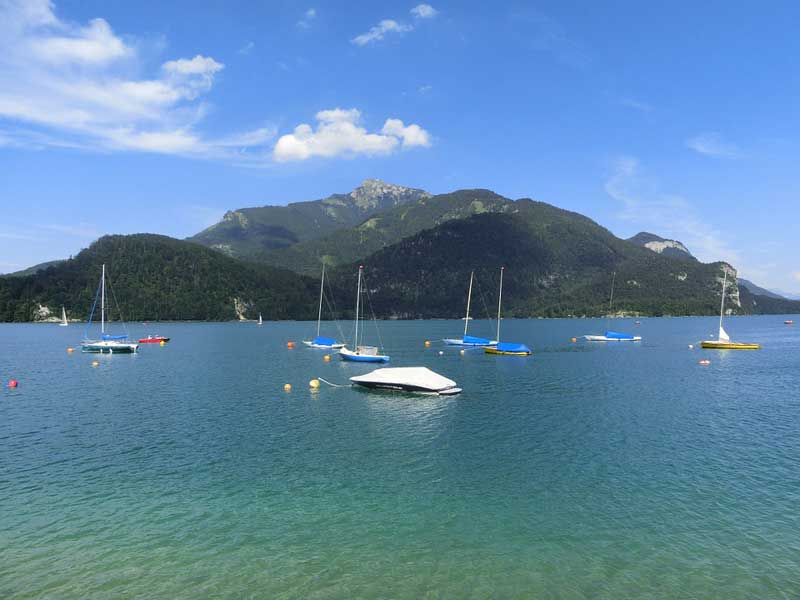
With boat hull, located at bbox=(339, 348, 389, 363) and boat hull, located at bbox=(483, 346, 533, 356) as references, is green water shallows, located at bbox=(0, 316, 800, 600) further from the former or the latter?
boat hull, located at bbox=(483, 346, 533, 356)

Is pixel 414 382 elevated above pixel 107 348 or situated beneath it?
elevated above

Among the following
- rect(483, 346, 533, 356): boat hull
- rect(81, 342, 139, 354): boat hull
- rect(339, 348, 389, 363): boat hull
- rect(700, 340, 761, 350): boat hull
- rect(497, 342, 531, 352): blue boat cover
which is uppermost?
rect(700, 340, 761, 350): boat hull

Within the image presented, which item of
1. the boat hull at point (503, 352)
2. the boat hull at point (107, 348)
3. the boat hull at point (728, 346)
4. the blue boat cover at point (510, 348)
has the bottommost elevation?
the boat hull at point (107, 348)

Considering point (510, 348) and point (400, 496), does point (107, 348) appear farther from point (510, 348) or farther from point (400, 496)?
point (400, 496)

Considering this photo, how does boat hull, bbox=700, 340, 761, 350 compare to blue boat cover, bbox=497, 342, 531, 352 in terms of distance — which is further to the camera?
boat hull, bbox=700, 340, 761, 350

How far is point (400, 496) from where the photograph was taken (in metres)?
27.4

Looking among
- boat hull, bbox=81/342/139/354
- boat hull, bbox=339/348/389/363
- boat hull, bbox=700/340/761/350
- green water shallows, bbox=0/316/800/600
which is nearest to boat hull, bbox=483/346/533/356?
boat hull, bbox=339/348/389/363

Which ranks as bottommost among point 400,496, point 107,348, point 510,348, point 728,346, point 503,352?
point 107,348

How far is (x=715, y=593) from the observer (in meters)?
17.5

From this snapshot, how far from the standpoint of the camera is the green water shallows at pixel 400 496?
18.7m

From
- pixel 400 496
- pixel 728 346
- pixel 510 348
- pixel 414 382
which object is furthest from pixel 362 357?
pixel 728 346

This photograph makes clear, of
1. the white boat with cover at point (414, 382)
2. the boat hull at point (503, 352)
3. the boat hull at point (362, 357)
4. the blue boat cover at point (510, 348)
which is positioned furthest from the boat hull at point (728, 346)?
the white boat with cover at point (414, 382)

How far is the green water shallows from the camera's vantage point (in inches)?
736

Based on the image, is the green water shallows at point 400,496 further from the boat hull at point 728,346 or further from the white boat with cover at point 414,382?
the boat hull at point 728,346
